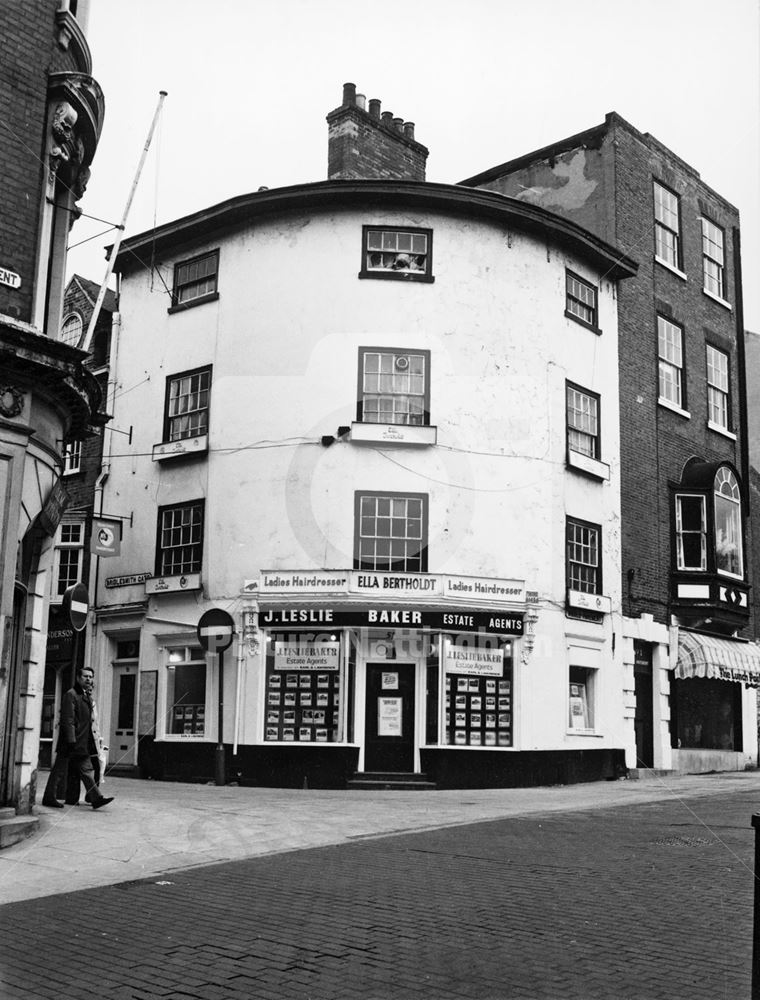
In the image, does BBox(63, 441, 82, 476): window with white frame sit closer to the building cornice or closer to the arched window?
the arched window

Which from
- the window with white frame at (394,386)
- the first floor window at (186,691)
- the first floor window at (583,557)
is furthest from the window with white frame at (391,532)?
the first floor window at (186,691)

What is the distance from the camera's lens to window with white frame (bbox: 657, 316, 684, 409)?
27344 mm

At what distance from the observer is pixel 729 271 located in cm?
3053

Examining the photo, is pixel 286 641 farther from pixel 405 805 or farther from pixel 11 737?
pixel 11 737

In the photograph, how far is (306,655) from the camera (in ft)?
70.1

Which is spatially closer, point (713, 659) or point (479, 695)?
point (479, 695)

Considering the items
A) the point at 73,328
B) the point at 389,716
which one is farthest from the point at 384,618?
the point at 73,328

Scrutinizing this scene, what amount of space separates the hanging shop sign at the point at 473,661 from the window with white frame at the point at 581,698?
88.2 inches

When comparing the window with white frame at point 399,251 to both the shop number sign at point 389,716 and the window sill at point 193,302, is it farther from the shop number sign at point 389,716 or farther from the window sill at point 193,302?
the shop number sign at point 389,716

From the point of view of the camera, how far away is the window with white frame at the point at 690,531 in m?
26.5

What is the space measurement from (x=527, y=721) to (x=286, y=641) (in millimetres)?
5121

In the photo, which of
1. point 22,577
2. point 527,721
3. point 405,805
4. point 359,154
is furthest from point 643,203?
point 22,577

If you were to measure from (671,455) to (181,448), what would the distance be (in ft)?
39.7

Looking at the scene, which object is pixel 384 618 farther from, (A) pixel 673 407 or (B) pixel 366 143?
(B) pixel 366 143
